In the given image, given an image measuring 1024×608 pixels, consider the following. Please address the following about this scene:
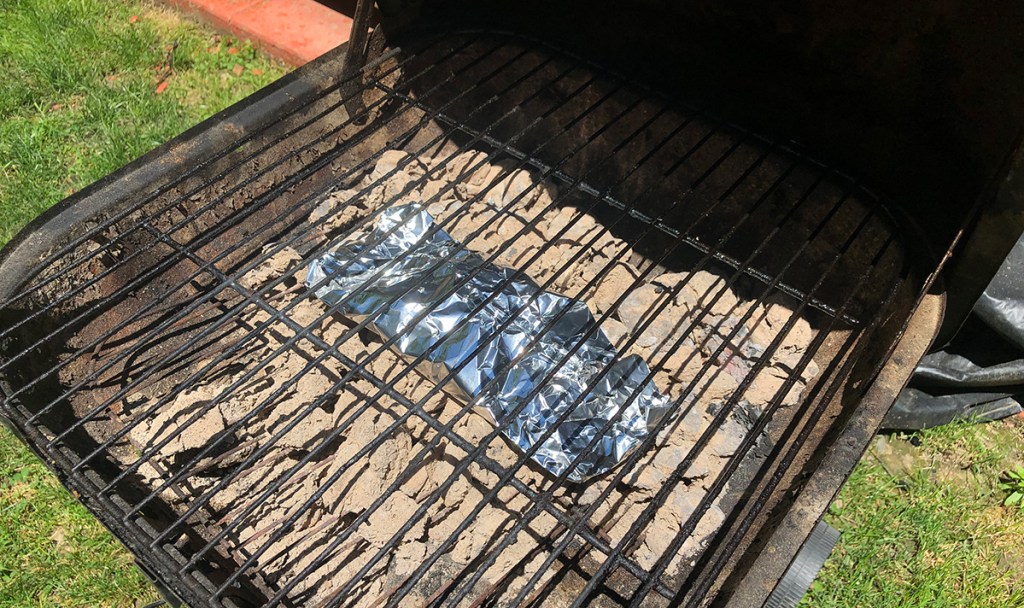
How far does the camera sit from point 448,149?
234cm

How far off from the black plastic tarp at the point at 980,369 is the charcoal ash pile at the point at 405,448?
1.91 feet

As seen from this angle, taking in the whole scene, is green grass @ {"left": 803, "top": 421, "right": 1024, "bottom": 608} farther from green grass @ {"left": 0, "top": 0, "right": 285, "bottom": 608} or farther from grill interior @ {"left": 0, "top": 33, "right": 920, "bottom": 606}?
green grass @ {"left": 0, "top": 0, "right": 285, "bottom": 608}

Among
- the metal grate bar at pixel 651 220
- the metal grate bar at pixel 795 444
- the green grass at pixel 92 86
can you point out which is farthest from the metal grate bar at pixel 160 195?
the metal grate bar at pixel 795 444

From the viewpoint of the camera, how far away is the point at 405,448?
170 centimetres

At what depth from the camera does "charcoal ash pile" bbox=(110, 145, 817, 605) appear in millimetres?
1562

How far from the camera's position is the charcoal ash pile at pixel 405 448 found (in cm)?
156

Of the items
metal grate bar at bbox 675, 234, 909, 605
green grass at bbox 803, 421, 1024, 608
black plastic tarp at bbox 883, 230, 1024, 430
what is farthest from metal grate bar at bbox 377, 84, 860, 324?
green grass at bbox 803, 421, 1024, 608

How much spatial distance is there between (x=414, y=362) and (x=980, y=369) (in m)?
1.61

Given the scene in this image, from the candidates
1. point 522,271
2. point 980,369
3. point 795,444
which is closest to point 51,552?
point 522,271

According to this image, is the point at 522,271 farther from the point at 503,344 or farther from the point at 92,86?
the point at 92,86

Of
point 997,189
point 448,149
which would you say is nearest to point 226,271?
point 448,149

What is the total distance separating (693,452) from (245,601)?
3.08 feet

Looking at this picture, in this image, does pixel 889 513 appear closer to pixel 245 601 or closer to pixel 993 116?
pixel 993 116

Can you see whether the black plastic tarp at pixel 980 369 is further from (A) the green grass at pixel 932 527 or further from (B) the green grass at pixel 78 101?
(B) the green grass at pixel 78 101
